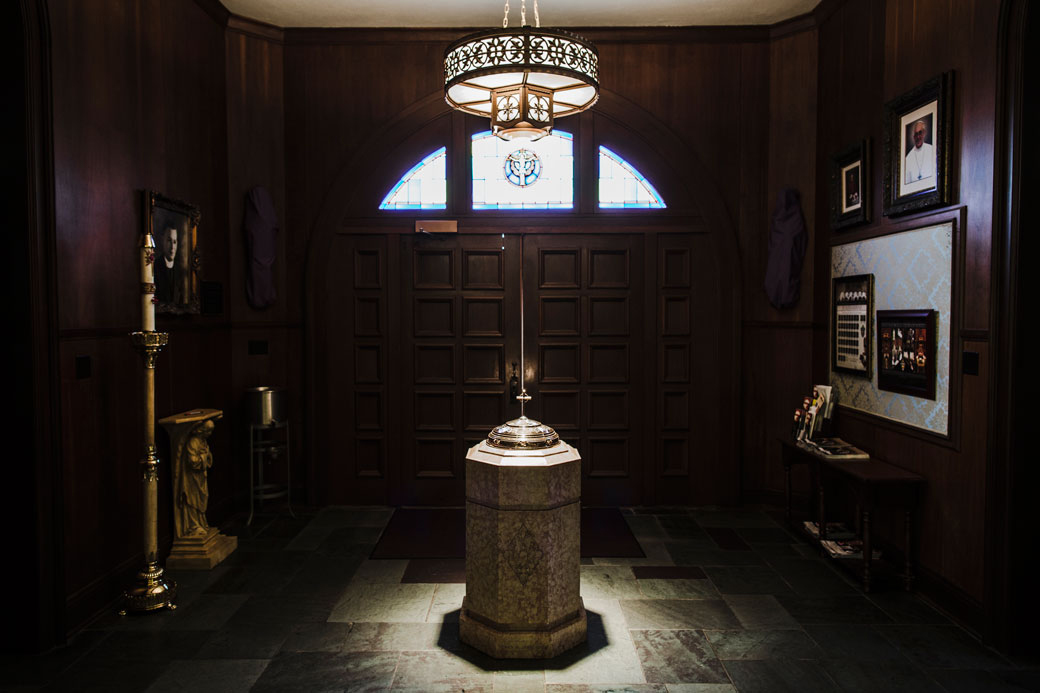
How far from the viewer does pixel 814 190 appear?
5520mm

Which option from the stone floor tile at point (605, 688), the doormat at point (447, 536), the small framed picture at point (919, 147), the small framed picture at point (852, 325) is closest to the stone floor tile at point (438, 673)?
the stone floor tile at point (605, 688)

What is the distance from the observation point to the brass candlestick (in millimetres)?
3740

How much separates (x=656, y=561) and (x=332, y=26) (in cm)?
497

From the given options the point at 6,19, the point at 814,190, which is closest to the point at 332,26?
the point at 6,19

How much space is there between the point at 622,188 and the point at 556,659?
3940 millimetres

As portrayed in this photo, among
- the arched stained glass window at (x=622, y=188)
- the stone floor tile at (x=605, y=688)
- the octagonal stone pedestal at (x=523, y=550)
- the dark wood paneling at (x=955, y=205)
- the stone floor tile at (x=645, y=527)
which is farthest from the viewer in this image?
the arched stained glass window at (x=622, y=188)

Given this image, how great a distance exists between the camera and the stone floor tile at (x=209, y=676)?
300cm

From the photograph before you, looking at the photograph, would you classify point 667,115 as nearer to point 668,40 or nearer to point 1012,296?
point 668,40

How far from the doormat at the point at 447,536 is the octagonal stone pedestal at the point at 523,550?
1431mm

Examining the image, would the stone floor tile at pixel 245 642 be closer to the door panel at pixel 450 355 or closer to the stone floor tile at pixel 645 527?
the door panel at pixel 450 355

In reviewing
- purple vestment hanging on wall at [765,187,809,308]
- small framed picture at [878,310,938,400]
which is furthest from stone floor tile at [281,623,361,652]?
purple vestment hanging on wall at [765,187,809,308]

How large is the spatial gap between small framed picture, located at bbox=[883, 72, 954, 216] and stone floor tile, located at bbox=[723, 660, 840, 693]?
2.56 m

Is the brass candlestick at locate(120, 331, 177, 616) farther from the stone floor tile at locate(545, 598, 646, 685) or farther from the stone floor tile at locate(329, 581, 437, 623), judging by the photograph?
the stone floor tile at locate(545, 598, 646, 685)

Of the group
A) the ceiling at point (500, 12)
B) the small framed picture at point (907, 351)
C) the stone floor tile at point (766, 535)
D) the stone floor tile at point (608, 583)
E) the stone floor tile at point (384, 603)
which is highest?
the ceiling at point (500, 12)
